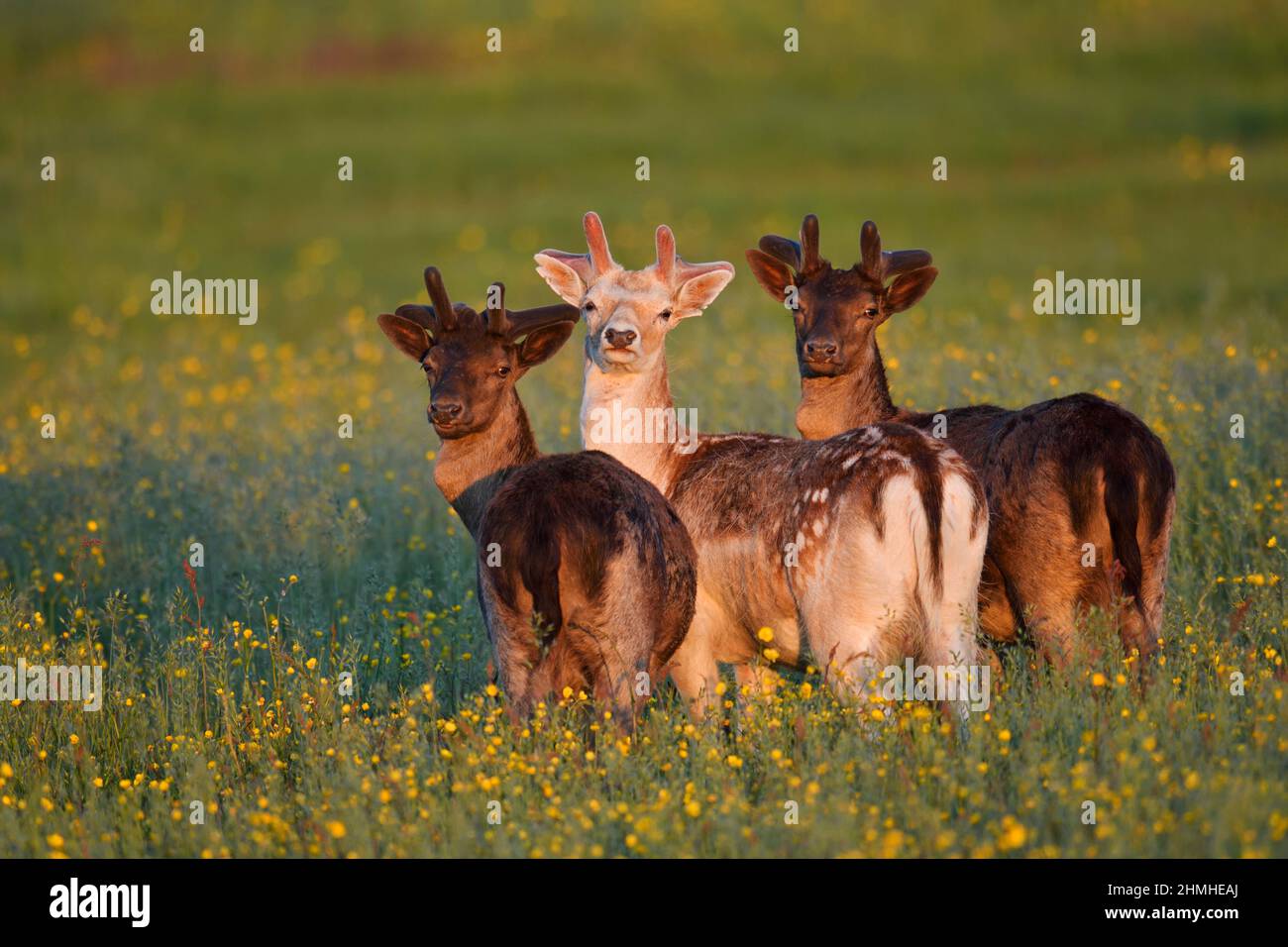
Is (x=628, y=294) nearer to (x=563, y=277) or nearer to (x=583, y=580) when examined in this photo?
(x=563, y=277)

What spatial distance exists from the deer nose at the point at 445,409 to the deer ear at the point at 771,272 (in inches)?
84.3

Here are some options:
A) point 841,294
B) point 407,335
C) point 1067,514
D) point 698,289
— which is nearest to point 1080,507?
point 1067,514

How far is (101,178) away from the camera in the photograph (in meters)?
36.3

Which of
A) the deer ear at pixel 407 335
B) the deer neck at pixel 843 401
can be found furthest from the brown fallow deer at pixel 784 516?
the deer ear at pixel 407 335

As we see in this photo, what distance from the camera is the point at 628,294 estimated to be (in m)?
9.78

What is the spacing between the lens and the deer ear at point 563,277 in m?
10.0

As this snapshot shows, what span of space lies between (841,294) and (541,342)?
5.55 feet

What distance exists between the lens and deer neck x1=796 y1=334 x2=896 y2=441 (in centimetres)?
1002

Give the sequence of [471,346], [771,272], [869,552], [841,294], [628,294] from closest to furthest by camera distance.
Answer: [869,552], [471,346], [628,294], [841,294], [771,272]

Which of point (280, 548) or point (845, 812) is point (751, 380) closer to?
point (280, 548)

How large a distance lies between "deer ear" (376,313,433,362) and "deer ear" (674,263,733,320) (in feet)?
4.63

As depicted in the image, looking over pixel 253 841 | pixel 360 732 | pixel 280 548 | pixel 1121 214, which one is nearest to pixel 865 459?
pixel 360 732

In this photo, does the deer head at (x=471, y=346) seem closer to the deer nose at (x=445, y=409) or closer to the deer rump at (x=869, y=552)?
the deer nose at (x=445, y=409)

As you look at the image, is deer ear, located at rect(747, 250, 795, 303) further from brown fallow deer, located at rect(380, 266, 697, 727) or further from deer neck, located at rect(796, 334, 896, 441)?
brown fallow deer, located at rect(380, 266, 697, 727)
